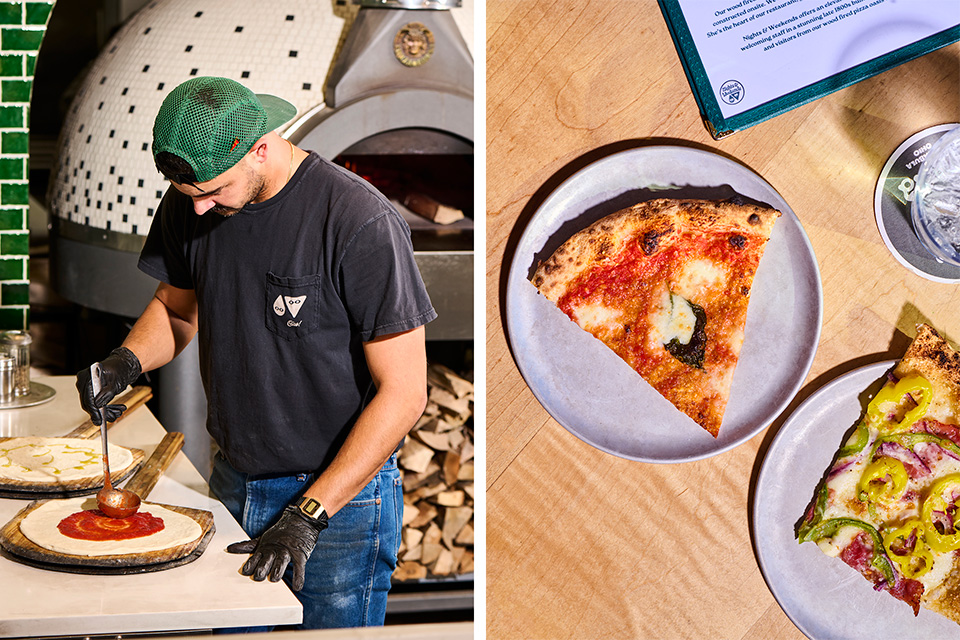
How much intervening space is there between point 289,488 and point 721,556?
0.73 m

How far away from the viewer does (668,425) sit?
1204mm

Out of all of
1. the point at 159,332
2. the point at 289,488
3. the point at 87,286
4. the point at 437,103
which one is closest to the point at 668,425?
the point at 289,488

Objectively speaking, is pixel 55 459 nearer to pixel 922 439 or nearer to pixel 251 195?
pixel 251 195

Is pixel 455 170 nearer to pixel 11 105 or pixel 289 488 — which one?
pixel 11 105

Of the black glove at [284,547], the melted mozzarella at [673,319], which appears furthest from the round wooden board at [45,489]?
the melted mozzarella at [673,319]

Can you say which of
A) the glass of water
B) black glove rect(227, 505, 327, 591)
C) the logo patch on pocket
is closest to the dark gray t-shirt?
the logo patch on pocket

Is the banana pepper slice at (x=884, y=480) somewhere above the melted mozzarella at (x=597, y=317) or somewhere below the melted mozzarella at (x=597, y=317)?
below

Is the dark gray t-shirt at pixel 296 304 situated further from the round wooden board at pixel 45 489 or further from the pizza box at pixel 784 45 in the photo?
the pizza box at pixel 784 45

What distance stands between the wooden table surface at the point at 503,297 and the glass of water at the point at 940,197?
0.05 meters

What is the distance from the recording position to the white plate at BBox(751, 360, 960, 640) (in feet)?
3.99

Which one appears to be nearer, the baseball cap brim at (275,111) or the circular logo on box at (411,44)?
the baseball cap brim at (275,111)

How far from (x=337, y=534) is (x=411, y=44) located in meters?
1.16

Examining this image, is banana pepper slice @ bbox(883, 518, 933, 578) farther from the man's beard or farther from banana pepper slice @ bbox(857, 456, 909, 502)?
the man's beard

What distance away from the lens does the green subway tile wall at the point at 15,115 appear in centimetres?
193
